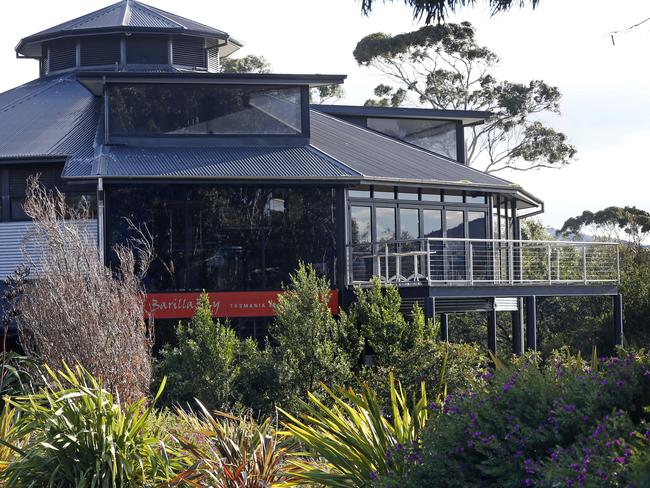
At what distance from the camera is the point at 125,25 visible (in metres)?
26.8

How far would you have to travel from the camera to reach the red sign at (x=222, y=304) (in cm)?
2088

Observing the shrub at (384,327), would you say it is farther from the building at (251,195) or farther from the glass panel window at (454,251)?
the glass panel window at (454,251)

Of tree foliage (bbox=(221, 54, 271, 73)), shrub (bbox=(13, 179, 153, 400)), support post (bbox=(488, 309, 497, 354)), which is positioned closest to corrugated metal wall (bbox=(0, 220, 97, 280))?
shrub (bbox=(13, 179, 153, 400))

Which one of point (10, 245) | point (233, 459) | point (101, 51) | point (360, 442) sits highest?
point (101, 51)

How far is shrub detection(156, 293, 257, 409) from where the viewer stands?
1683 centimetres

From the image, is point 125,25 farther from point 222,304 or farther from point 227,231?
point 222,304

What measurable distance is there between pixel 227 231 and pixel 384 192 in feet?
13.1

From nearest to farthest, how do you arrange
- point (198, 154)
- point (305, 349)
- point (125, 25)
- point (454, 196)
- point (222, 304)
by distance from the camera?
1. point (305, 349)
2. point (222, 304)
3. point (198, 154)
4. point (454, 196)
5. point (125, 25)

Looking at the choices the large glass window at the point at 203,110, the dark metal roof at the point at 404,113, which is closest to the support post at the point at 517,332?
the dark metal roof at the point at 404,113

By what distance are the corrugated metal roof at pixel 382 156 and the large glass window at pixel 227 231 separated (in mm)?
1634

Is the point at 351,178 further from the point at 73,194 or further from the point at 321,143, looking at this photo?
the point at 73,194

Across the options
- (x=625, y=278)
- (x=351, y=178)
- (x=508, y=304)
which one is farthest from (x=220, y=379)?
(x=625, y=278)

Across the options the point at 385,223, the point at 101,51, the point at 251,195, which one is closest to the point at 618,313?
the point at 385,223

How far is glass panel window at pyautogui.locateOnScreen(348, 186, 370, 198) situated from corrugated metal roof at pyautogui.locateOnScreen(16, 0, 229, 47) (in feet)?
24.9
